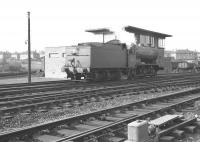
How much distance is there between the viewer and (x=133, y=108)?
32.2ft

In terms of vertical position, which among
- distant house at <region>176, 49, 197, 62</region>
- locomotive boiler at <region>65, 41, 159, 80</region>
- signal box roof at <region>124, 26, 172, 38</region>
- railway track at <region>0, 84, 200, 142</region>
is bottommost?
railway track at <region>0, 84, 200, 142</region>

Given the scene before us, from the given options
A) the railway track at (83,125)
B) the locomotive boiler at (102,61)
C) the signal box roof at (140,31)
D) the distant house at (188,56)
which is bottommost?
the railway track at (83,125)

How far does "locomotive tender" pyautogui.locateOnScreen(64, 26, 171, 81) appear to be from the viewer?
20109 millimetres

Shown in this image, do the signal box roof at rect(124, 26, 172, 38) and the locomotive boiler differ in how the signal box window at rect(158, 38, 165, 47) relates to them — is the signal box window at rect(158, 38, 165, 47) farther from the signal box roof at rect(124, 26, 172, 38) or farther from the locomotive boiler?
the locomotive boiler

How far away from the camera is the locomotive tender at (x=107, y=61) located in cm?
2011

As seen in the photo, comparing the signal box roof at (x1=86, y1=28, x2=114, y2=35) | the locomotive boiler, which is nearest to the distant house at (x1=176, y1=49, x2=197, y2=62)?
the signal box roof at (x1=86, y1=28, x2=114, y2=35)

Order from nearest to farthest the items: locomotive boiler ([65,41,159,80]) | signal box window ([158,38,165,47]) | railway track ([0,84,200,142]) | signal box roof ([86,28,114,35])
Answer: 1. railway track ([0,84,200,142])
2. locomotive boiler ([65,41,159,80])
3. signal box roof ([86,28,114,35])
4. signal box window ([158,38,165,47])

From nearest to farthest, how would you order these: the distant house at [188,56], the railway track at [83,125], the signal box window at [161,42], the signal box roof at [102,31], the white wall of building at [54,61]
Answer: the railway track at [83,125] → the white wall of building at [54,61] → the signal box roof at [102,31] → the signal box window at [161,42] → the distant house at [188,56]

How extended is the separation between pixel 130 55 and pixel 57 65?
12605mm

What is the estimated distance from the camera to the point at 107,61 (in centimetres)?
2117

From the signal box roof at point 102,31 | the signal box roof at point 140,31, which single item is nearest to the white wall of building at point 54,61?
the signal box roof at point 102,31

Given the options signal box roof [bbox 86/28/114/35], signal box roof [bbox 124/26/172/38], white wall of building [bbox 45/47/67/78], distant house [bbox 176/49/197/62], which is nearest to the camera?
white wall of building [bbox 45/47/67/78]

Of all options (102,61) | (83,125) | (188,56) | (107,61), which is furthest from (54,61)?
(188,56)

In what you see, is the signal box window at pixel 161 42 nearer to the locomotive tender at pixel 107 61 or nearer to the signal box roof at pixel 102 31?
the signal box roof at pixel 102 31
